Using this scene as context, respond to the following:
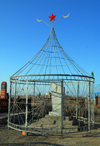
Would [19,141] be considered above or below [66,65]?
below

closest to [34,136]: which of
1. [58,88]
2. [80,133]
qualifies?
[80,133]

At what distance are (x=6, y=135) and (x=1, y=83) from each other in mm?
15484

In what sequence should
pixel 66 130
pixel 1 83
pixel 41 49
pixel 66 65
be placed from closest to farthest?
1. pixel 66 130
2. pixel 66 65
3. pixel 41 49
4. pixel 1 83

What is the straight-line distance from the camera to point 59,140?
28.3 feet

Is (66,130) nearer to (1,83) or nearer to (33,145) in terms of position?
(33,145)

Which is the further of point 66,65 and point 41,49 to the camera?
point 41,49

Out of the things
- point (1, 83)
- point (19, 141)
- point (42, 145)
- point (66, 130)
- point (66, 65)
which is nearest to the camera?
point (42, 145)

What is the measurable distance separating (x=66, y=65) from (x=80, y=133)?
4.52 meters

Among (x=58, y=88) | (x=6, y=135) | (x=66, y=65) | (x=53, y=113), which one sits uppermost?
(x=66, y=65)

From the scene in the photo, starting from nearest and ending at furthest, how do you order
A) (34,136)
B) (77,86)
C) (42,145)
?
(42,145)
(34,136)
(77,86)

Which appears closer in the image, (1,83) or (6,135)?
(6,135)

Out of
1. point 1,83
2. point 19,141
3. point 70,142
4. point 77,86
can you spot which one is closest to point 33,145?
point 19,141

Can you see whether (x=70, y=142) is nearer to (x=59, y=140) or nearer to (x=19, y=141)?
(x=59, y=140)

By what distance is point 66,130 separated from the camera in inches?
396
